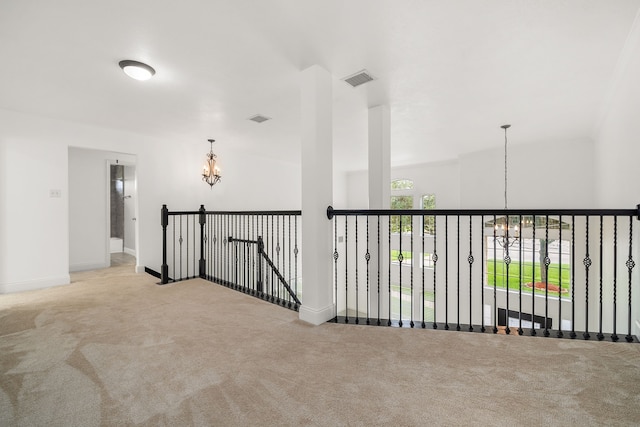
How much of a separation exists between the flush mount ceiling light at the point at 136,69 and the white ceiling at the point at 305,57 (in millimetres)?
71

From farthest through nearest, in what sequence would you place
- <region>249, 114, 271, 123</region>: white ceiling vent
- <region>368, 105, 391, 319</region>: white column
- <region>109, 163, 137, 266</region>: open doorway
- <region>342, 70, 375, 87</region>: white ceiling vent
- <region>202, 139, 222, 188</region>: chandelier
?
1. <region>109, 163, 137, 266</region>: open doorway
2. <region>202, 139, 222, 188</region>: chandelier
3. <region>249, 114, 271, 123</region>: white ceiling vent
4. <region>368, 105, 391, 319</region>: white column
5. <region>342, 70, 375, 87</region>: white ceiling vent

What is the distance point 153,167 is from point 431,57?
520cm

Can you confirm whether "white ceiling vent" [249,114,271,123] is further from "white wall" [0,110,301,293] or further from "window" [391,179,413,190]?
"window" [391,179,413,190]

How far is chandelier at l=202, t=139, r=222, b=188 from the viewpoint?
623 centimetres

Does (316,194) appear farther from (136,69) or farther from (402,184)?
(402,184)

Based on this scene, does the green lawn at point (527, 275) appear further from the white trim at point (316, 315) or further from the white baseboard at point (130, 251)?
the white baseboard at point (130, 251)

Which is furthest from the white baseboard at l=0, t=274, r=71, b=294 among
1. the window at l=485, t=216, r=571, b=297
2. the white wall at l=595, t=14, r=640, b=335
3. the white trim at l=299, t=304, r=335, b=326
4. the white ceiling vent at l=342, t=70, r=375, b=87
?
the window at l=485, t=216, r=571, b=297

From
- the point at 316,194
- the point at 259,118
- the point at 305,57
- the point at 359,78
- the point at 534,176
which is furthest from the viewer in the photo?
the point at 534,176

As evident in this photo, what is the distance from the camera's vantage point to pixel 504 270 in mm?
8117

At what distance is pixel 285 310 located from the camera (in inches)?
125

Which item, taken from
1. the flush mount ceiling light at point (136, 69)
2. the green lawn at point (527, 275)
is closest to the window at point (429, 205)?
the green lawn at point (527, 275)

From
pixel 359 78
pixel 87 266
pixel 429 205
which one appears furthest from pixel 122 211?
pixel 429 205

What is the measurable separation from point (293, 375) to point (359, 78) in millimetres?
2968

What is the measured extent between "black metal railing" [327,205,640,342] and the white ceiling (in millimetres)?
1520
